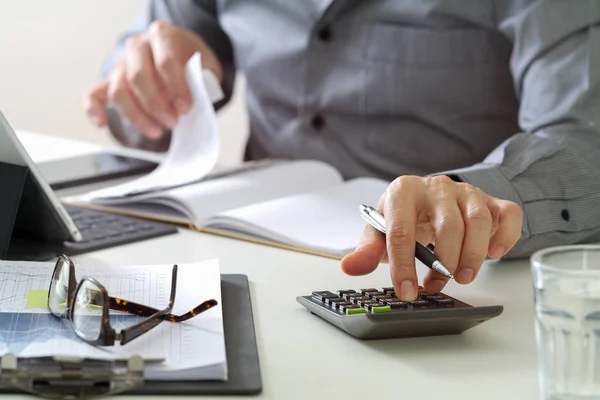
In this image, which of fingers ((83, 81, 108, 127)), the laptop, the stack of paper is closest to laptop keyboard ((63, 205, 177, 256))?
the laptop

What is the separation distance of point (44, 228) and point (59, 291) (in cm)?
27

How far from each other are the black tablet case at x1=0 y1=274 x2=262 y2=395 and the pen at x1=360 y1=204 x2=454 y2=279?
13 cm

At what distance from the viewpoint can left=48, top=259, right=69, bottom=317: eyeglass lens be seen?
0.71m

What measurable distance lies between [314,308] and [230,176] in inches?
21.5

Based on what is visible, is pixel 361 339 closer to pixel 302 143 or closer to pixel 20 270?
pixel 20 270

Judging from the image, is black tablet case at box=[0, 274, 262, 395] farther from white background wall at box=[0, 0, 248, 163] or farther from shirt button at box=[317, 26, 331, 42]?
white background wall at box=[0, 0, 248, 163]

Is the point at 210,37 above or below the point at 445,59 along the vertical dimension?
above

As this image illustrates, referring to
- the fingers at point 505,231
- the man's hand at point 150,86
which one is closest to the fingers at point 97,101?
the man's hand at point 150,86

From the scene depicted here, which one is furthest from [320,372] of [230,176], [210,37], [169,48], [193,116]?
[210,37]

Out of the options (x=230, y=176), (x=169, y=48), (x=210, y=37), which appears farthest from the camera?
(x=210, y=37)

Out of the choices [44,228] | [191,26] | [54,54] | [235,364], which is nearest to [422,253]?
[235,364]

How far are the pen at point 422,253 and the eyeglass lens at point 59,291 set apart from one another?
0.27 m

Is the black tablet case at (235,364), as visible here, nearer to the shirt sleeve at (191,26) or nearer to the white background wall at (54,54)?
the shirt sleeve at (191,26)

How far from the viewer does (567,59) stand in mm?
1162
